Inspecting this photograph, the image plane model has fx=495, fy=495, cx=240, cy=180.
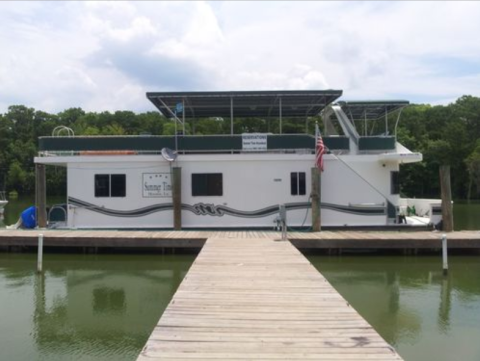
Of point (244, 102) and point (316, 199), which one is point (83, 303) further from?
point (244, 102)

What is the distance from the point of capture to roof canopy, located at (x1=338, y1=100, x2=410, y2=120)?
16.5 meters

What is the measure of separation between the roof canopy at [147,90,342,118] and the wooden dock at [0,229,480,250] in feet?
14.4

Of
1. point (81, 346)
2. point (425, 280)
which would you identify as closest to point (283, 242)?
point (425, 280)

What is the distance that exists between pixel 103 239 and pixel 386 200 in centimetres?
880

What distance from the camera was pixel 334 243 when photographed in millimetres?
13508

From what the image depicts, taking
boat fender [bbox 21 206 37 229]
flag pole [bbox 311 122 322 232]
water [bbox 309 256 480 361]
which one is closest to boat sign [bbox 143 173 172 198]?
boat fender [bbox 21 206 37 229]

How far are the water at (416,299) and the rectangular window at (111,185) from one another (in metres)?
6.62

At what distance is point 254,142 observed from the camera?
52.5 ft

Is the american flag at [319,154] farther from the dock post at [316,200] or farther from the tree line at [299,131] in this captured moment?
the tree line at [299,131]

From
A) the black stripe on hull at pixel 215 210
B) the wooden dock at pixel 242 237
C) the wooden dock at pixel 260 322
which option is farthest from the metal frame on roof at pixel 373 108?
the wooden dock at pixel 260 322

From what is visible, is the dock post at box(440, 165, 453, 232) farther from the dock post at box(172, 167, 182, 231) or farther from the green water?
the dock post at box(172, 167, 182, 231)

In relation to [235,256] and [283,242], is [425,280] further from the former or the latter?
[235,256]

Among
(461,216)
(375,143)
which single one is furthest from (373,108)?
(461,216)

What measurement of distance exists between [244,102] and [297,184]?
3571 millimetres
